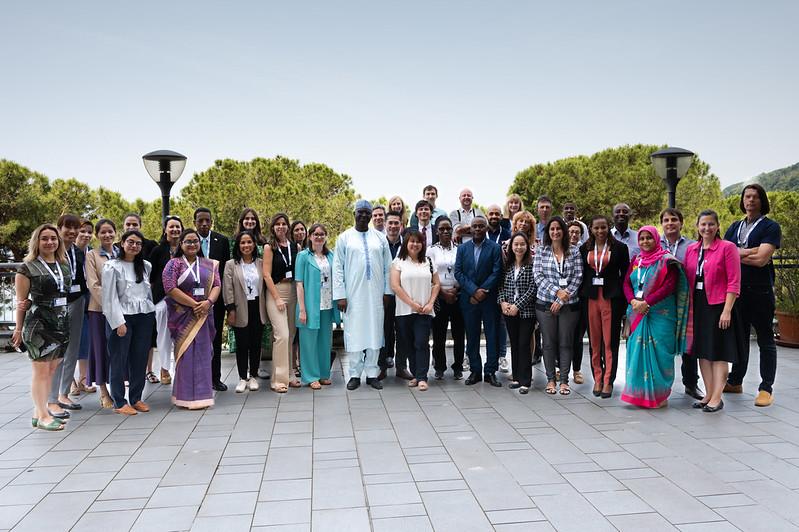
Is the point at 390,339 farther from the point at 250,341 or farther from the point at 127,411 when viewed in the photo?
the point at 127,411

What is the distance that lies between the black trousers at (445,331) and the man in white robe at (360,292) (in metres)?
0.66

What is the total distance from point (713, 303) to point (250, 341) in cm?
452

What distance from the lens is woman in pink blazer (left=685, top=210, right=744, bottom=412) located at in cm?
536

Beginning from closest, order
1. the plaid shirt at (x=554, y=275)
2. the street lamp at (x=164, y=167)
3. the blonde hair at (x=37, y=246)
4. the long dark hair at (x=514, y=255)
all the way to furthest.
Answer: the blonde hair at (x=37, y=246), the plaid shirt at (x=554, y=275), the long dark hair at (x=514, y=255), the street lamp at (x=164, y=167)

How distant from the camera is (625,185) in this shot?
99.2 feet

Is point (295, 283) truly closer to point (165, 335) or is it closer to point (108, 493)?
point (165, 335)

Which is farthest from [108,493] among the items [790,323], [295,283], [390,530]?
[790,323]

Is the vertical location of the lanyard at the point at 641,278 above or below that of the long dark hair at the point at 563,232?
below

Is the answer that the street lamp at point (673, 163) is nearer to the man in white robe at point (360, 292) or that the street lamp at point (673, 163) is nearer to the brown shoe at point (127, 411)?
the man in white robe at point (360, 292)

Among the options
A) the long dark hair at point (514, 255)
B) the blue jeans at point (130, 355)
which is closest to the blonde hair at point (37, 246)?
the blue jeans at point (130, 355)

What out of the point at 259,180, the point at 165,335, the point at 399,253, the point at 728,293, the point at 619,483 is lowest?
the point at 619,483

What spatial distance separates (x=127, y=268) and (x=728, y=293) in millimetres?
5353

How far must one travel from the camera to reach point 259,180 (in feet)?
83.3

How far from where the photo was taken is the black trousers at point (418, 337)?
257 inches
